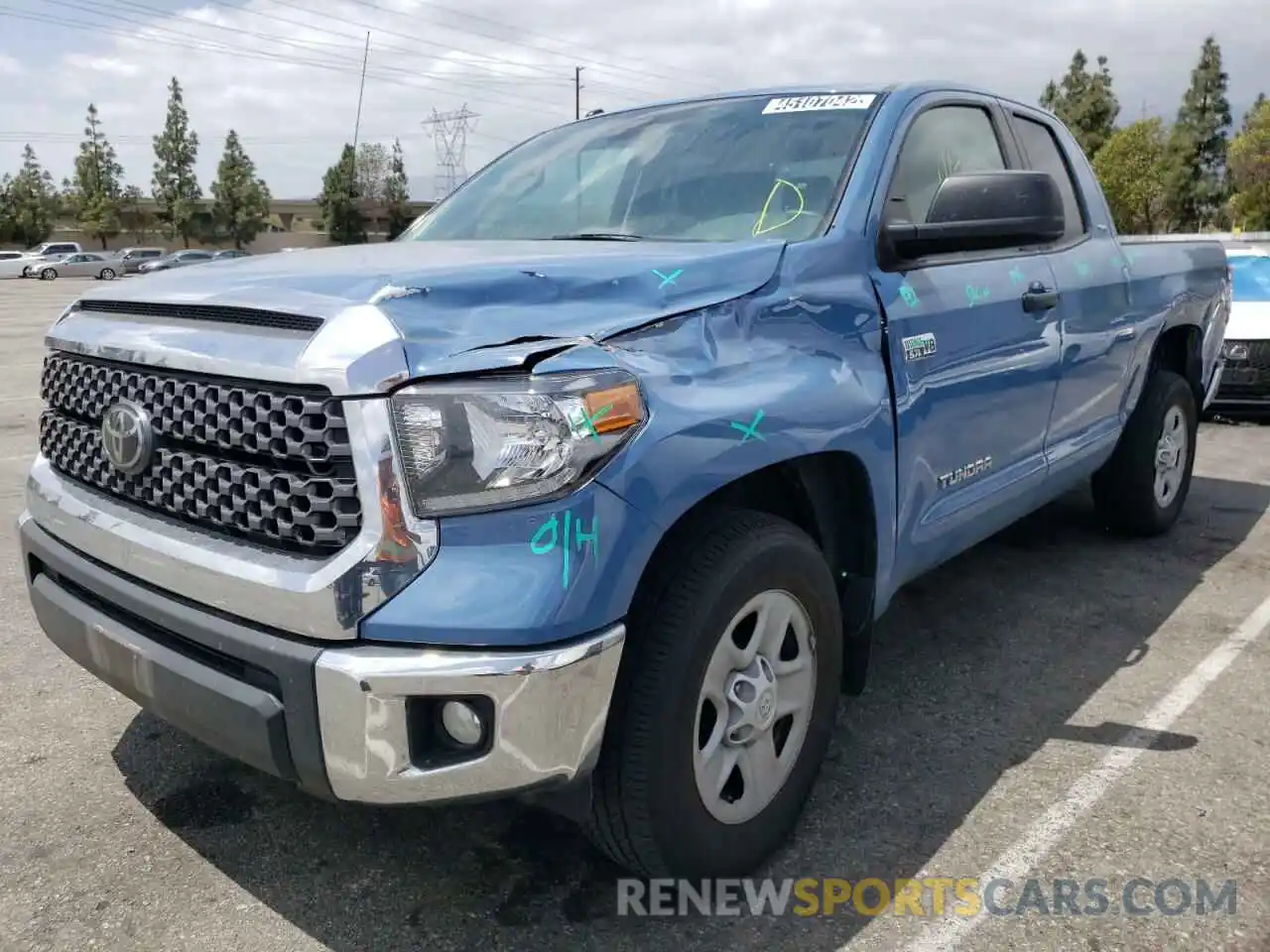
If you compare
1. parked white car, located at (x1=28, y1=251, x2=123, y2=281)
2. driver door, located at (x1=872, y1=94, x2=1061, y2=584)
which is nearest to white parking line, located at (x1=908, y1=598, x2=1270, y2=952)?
driver door, located at (x1=872, y1=94, x2=1061, y2=584)

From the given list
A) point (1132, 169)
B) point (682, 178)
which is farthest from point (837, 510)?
point (1132, 169)

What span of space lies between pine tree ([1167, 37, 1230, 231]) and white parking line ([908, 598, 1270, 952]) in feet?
223

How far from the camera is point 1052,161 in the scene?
4.38m

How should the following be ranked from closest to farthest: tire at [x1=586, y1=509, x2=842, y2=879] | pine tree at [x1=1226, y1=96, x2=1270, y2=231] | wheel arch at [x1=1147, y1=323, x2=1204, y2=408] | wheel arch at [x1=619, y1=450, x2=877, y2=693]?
tire at [x1=586, y1=509, x2=842, y2=879]
wheel arch at [x1=619, y1=450, x2=877, y2=693]
wheel arch at [x1=1147, y1=323, x2=1204, y2=408]
pine tree at [x1=1226, y1=96, x2=1270, y2=231]

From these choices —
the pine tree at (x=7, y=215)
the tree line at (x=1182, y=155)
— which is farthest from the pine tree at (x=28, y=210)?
the tree line at (x=1182, y=155)

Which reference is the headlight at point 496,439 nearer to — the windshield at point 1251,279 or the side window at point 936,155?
the side window at point 936,155

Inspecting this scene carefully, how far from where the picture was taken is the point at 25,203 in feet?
219

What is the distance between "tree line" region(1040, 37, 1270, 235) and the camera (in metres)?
56.5

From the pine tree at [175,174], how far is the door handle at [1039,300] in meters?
75.7

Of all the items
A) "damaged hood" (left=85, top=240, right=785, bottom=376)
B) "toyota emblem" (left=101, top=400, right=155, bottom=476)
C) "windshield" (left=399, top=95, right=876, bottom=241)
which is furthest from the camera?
"windshield" (left=399, top=95, right=876, bottom=241)

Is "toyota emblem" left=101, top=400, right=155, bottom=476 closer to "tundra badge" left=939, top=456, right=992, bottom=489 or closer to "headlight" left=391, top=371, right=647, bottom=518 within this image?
"headlight" left=391, top=371, right=647, bottom=518

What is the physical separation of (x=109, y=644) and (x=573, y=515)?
44.6 inches

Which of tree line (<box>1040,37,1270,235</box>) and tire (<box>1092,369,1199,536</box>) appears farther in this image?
tree line (<box>1040,37,1270,235</box>)

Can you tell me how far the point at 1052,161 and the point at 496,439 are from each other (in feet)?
10.8
